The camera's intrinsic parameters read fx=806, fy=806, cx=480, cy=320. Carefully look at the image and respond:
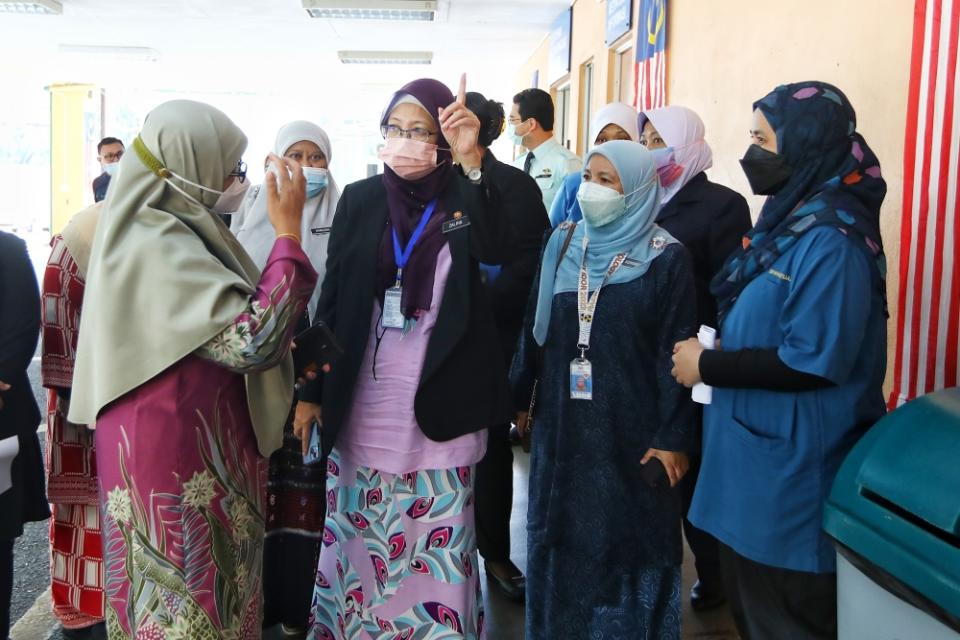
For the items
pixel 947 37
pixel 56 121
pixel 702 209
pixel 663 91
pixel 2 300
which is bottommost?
pixel 2 300

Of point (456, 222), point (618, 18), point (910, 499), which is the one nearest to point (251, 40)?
point (618, 18)

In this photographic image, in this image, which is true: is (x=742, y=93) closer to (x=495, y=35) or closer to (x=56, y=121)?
(x=495, y=35)

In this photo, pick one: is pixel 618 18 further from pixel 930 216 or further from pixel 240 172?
pixel 240 172

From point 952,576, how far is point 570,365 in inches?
38.5

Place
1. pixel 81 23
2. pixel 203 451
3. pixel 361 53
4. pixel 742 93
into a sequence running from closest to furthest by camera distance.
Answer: pixel 203 451 < pixel 742 93 < pixel 81 23 < pixel 361 53

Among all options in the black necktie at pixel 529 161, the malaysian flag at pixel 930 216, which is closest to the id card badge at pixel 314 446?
the malaysian flag at pixel 930 216

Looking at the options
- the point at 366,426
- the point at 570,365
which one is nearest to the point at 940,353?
the point at 570,365

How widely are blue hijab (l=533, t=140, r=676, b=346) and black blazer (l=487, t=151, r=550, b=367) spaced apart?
560mm

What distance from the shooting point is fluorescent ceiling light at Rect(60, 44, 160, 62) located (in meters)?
11.2

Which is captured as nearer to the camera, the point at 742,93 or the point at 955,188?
the point at 955,188

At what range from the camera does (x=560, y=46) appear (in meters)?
9.12

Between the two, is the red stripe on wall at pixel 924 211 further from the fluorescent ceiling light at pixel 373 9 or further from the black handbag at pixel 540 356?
the fluorescent ceiling light at pixel 373 9

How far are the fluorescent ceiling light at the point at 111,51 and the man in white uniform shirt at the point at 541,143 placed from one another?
9.11 m

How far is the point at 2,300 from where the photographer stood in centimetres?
192
